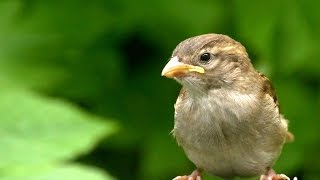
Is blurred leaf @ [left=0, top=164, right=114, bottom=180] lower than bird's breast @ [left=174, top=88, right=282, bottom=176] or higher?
higher

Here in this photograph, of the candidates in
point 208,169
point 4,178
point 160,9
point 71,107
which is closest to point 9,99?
point 71,107

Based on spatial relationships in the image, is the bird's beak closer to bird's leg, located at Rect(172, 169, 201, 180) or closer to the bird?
the bird

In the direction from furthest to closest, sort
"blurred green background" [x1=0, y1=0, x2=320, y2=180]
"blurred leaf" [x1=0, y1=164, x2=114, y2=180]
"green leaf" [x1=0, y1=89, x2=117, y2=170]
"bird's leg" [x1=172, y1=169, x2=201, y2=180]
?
"blurred green background" [x1=0, y1=0, x2=320, y2=180] → "green leaf" [x1=0, y1=89, x2=117, y2=170] → "blurred leaf" [x1=0, y1=164, x2=114, y2=180] → "bird's leg" [x1=172, y1=169, x2=201, y2=180]

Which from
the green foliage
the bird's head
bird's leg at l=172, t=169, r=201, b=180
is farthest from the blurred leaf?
the bird's head

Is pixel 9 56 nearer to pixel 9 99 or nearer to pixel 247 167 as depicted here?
pixel 9 99

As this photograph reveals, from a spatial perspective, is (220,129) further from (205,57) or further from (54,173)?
(54,173)

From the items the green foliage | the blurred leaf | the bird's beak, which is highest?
the green foliage

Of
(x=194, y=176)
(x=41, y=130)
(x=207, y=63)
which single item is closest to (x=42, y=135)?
(x=41, y=130)

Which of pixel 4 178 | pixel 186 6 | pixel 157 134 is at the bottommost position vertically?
pixel 4 178

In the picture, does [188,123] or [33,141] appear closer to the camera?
[188,123]

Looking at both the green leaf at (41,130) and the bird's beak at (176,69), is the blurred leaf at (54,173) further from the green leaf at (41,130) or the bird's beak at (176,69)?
the bird's beak at (176,69)
